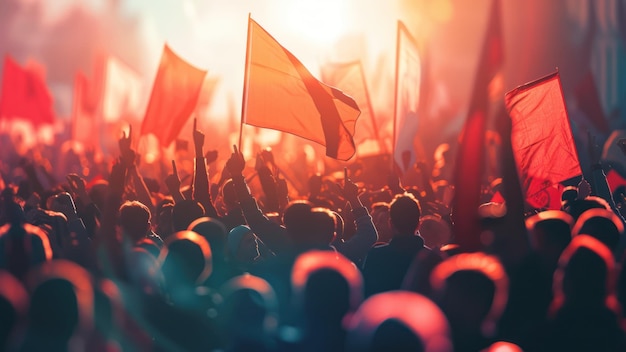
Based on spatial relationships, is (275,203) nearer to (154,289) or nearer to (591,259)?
(154,289)

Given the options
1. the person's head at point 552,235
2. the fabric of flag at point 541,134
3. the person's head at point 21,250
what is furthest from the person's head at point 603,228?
the fabric of flag at point 541,134

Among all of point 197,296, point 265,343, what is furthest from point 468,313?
point 197,296

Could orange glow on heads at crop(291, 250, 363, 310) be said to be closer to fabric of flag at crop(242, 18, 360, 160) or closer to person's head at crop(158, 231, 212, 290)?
person's head at crop(158, 231, 212, 290)

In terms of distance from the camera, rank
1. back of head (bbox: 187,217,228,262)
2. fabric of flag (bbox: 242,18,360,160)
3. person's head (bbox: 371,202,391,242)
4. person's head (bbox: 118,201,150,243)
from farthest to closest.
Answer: fabric of flag (bbox: 242,18,360,160) → person's head (bbox: 371,202,391,242) → person's head (bbox: 118,201,150,243) → back of head (bbox: 187,217,228,262)

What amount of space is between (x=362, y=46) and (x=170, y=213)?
16.8 meters

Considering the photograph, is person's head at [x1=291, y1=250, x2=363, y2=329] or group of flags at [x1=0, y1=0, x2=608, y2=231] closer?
person's head at [x1=291, y1=250, x2=363, y2=329]

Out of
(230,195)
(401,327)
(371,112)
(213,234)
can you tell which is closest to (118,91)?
(371,112)

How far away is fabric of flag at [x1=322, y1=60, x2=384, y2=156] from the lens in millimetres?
11016

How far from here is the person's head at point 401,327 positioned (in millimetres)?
2387

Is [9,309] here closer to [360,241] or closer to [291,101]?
[360,241]

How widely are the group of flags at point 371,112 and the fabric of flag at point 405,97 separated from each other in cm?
1

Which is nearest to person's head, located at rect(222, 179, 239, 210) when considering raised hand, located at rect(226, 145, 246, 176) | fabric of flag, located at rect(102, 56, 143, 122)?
raised hand, located at rect(226, 145, 246, 176)

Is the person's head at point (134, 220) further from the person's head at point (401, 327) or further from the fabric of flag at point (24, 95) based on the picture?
the fabric of flag at point (24, 95)

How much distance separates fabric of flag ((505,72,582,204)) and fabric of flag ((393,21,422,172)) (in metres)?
1.72
